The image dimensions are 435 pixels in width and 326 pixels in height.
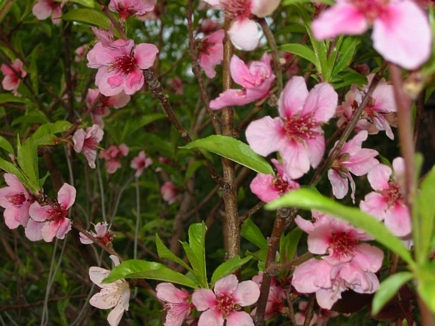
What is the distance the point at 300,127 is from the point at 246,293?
296 millimetres

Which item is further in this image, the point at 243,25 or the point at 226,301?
the point at 226,301

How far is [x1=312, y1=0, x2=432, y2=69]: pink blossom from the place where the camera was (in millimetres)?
440

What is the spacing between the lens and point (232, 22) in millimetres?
706

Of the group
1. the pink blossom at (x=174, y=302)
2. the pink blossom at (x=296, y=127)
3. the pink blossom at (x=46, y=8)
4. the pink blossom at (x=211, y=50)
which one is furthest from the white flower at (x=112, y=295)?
the pink blossom at (x=46, y=8)

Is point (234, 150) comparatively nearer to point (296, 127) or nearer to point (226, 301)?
point (296, 127)

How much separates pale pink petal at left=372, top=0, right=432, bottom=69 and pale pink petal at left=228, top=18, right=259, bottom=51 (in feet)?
0.77

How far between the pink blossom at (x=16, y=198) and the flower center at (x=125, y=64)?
264 mm

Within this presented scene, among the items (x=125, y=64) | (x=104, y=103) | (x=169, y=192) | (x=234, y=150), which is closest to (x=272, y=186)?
(x=234, y=150)

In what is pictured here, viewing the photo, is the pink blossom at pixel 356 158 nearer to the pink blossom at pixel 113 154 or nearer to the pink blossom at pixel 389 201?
the pink blossom at pixel 389 201

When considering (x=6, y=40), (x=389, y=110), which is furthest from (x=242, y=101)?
(x=6, y=40)

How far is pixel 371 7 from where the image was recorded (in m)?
0.47

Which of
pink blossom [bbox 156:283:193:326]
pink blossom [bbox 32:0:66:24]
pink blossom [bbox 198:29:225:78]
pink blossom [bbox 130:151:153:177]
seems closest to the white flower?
pink blossom [bbox 156:283:193:326]

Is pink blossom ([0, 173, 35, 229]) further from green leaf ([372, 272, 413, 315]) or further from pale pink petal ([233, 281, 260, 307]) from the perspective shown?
green leaf ([372, 272, 413, 315])

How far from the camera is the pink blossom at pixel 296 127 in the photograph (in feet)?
2.18
